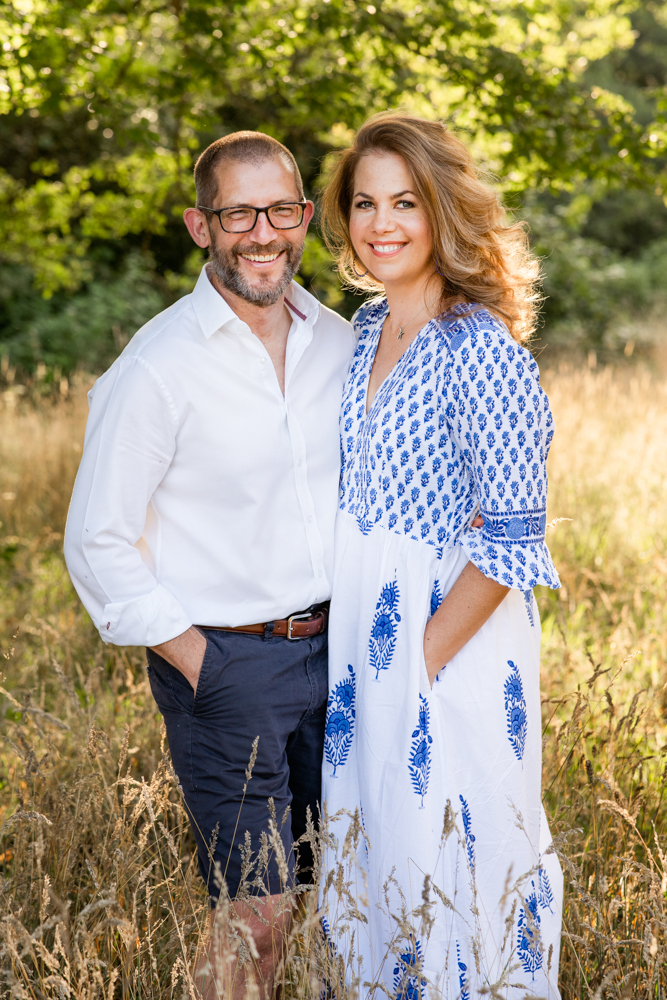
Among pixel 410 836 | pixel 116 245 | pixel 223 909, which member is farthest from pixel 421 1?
pixel 116 245

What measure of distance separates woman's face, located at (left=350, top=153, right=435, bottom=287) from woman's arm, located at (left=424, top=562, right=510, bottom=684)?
0.81 m

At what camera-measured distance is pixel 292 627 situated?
2.18 metres

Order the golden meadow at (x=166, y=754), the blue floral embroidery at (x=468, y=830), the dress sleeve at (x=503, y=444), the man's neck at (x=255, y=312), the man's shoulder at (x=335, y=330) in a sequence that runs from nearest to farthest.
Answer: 1. the golden meadow at (x=166, y=754)
2. the dress sleeve at (x=503, y=444)
3. the blue floral embroidery at (x=468, y=830)
4. the man's neck at (x=255, y=312)
5. the man's shoulder at (x=335, y=330)

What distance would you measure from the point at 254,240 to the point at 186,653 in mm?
1083

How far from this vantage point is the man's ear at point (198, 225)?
2.29 meters

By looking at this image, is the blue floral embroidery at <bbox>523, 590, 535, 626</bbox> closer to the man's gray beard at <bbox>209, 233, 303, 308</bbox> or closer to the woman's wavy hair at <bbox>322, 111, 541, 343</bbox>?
the woman's wavy hair at <bbox>322, 111, 541, 343</bbox>

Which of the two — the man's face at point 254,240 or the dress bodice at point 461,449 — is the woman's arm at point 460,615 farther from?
the man's face at point 254,240

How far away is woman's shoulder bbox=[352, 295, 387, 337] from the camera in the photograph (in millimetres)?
2451

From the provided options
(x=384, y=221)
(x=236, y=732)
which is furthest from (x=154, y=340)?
(x=236, y=732)

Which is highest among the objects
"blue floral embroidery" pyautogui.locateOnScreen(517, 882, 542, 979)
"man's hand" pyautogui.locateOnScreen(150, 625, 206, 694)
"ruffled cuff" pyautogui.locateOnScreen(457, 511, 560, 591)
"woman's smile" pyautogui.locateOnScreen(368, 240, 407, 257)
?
"woman's smile" pyautogui.locateOnScreen(368, 240, 407, 257)

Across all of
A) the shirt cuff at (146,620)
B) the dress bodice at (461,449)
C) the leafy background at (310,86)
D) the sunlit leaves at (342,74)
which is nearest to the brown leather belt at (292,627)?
the shirt cuff at (146,620)

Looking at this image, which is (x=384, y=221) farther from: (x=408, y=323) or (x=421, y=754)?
(x=421, y=754)

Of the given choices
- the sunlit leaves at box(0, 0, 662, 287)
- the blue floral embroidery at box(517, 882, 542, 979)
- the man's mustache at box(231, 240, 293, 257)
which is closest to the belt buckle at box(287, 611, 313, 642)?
the blue floral embroidery at box(517, 882, 542, 979)

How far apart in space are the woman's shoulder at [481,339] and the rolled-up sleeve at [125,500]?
2.32 feet
